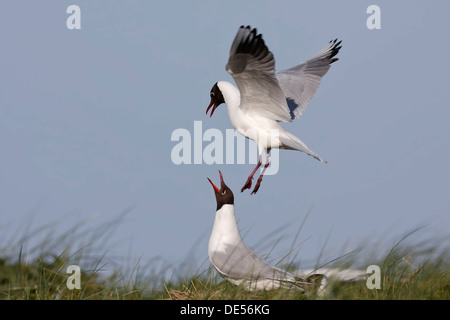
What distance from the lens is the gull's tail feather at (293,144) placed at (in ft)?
20.1

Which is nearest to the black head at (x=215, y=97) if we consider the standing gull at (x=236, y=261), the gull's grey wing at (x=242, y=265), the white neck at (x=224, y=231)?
the standing gull at (x=236, y=261)

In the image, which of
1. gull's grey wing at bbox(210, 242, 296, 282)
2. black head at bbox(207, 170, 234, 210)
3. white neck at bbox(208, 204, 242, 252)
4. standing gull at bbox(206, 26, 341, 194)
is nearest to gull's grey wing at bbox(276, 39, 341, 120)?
standing gull at bbox(206, 26, 341, 194)

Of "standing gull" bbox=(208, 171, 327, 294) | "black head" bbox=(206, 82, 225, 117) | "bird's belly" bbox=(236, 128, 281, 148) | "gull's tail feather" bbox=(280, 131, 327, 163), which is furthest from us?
"black head" bbox=(206, 82, 225, 117)

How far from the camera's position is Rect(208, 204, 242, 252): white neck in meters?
4.96

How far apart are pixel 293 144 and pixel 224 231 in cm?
156

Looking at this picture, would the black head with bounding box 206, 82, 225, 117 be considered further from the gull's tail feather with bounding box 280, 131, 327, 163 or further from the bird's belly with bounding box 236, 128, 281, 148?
the gull's tail feather with bounding box 280, 131, 327, 163

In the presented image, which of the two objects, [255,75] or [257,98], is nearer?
[255,75]

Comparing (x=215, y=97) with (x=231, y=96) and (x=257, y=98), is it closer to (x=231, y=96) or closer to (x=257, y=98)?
(x=231, y=96)

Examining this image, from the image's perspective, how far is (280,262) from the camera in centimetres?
509

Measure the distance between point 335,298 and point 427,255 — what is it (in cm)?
156

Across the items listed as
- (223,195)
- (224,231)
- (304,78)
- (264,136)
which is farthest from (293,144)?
(304,78)

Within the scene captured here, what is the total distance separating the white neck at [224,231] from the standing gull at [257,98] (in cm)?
103

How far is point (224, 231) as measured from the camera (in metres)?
5.01
